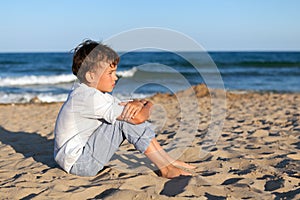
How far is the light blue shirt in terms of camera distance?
2.63 metres

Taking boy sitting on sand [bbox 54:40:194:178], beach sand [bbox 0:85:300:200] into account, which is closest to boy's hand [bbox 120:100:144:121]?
boy sitting on sand [bbox 54:40:194:178]

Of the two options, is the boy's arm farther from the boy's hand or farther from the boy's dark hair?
the boy's dark hair

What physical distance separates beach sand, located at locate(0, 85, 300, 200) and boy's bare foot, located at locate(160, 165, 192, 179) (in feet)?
0.21

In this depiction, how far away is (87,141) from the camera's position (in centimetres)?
292

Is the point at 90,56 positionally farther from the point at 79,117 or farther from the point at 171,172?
the point at 171,172

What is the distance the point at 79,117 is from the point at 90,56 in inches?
18.7

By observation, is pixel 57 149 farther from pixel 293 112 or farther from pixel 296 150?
pixel 293 112

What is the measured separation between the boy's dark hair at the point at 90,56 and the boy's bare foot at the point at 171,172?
962 millimetres

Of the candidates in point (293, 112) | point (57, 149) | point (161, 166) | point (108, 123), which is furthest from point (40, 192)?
point (293, 112)

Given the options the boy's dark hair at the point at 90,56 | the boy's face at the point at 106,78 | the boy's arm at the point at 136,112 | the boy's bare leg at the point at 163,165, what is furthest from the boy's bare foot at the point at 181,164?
the boy's dark hair at the point at 90,56

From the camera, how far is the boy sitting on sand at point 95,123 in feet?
8.87

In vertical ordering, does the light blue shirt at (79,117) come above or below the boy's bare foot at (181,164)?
above

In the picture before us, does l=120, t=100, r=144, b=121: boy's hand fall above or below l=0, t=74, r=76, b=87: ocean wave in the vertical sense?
above

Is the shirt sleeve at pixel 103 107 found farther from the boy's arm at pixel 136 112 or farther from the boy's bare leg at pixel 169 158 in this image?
the boy's bare leg at pixel 169 158
